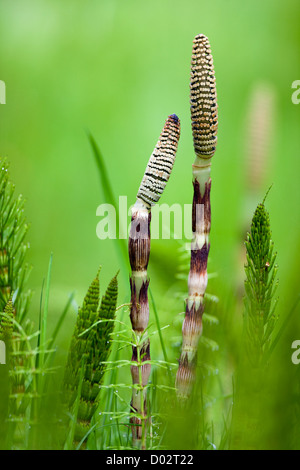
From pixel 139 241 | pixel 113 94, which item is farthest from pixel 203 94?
pixel 113 94

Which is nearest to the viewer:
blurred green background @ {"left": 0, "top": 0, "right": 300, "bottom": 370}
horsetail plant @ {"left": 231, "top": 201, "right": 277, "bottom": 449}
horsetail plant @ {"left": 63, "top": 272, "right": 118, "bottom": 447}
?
horsetail plant @ {"left": 231, "top": 201, "right": 277, "bottom": 449}

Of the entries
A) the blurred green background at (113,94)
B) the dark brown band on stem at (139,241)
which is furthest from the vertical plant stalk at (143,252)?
the blurred green background at (113,94)

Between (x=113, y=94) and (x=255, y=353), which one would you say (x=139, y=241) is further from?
(x=113, y=94)

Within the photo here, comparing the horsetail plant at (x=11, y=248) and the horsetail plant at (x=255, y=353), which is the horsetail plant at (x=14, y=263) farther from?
the horsetail plant at (x=255, y=353)

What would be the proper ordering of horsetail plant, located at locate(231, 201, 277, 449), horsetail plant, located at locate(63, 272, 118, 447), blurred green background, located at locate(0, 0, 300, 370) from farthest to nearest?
blurred green background, located at locate(0, 0, 300, 370), horsetail plant, located at locate(63, 272, 118, 447), horsetail plant, located at locate(231, 201, 277, 449)

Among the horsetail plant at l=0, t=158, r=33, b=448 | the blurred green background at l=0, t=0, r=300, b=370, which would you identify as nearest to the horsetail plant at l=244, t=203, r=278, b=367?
the horsetail plant at l=0, t=158, r=33, b=448

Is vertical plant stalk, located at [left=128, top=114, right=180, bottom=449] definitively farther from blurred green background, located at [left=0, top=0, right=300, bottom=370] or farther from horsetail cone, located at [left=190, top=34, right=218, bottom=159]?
blurred green background, located at [left=0, top=0, right=300, bottom=370]

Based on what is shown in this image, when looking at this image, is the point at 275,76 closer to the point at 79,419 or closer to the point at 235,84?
the point at 235,84
